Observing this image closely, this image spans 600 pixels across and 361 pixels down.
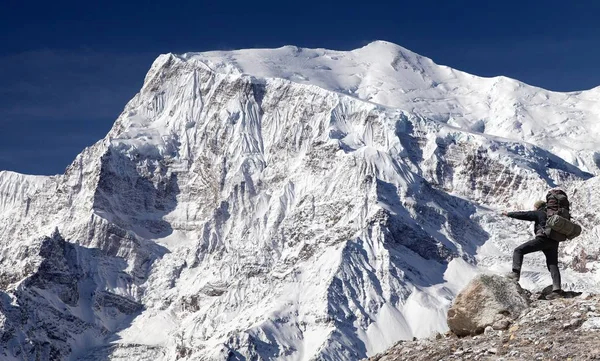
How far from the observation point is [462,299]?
40.4 m

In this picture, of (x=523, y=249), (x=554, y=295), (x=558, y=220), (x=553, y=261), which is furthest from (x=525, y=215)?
(x=554, y=295)

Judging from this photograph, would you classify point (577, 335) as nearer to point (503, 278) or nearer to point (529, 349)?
point (529, 349)

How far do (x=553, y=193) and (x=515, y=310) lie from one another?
13.5 ft

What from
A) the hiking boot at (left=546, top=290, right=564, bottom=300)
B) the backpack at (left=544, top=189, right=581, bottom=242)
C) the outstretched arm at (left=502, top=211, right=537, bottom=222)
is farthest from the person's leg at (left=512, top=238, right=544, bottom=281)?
the hiking boot at (left=546, top=290, right=564, bottom=300)

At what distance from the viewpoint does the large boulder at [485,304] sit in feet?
130

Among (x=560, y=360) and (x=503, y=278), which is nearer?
(x=560, y=360)

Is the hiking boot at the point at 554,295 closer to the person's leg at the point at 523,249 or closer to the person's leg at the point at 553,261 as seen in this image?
the person's leg at the point at 553,261

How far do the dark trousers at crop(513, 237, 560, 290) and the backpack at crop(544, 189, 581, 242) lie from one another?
46cm

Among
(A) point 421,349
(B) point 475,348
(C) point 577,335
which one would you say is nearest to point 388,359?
(A) point 421,349

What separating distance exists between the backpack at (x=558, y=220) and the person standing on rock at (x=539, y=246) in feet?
0.90

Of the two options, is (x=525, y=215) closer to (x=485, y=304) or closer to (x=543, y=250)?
(x=543, y=250)

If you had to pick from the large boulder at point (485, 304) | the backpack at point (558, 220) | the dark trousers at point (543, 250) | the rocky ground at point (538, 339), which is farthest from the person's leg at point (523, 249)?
the rocky ground at point (538, 339)

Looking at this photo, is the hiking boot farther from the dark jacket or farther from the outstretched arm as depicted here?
the outstretched arm

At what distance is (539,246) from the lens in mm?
41594
